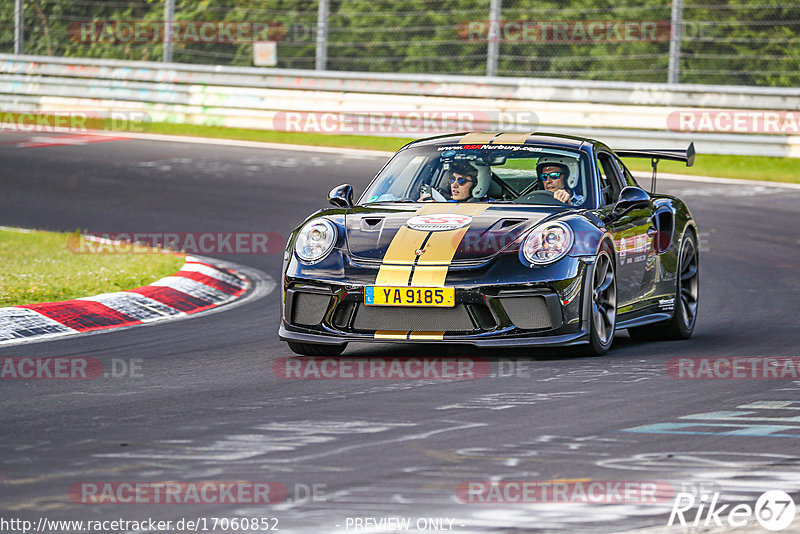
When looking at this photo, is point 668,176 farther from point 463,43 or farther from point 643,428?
point 643,428

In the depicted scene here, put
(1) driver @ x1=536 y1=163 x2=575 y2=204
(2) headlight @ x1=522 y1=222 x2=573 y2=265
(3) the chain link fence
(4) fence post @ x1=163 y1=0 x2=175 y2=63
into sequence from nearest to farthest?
(2) headlight @ x1=522 y1=222 x2=573 y2=265 → (1) driver @ x1=536 y1=163 x2=575 y2=204 → (3) the chain link fence → (4) fence post @ x1=163 y1=0 x2=175 y2=63

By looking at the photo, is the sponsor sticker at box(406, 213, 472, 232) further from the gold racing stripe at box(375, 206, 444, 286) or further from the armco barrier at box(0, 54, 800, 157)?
the armco barrier at box(0, 54, 800, 157)

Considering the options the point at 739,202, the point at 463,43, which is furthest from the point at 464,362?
the point at 463,43


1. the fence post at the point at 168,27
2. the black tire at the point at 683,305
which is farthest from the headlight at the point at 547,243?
the fence post at the point at 168,27

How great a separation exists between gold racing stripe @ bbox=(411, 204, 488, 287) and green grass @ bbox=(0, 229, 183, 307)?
3.09 m

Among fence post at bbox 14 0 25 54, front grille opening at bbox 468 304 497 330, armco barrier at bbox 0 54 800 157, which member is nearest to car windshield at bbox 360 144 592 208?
front grille opening at bbox 468 304 497 330

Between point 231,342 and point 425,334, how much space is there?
1520 millimetres

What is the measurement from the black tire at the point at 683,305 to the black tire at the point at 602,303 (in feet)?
3.56

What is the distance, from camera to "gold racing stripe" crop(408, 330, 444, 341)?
7324 millimetres

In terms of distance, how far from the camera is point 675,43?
61.5 ft

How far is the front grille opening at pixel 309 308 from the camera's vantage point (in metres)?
7.61

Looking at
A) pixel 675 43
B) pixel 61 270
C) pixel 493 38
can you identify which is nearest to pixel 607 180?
pixel 61 270

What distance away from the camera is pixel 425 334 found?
735 centimetres

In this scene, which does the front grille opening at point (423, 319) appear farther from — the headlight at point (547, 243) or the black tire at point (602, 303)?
the black tire at point (602, 303)
